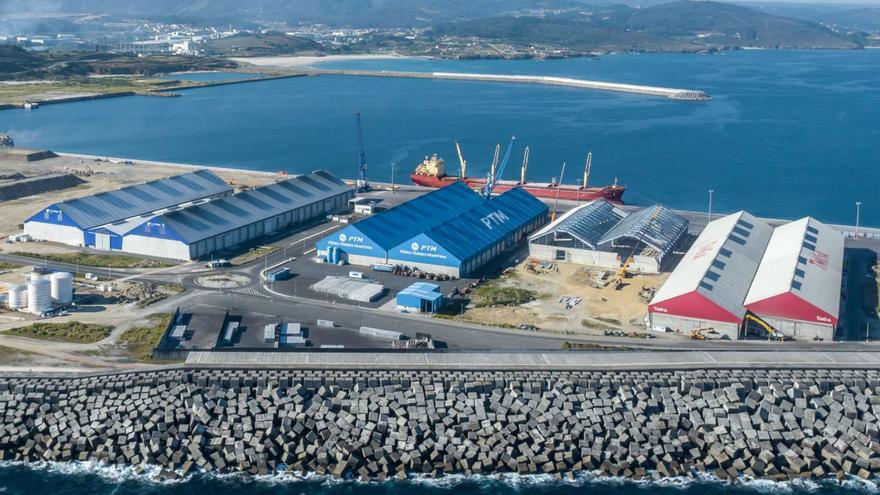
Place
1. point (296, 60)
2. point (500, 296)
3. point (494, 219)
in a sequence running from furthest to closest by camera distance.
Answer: point (296, 60)
point (494, 219)
point (500, 296)

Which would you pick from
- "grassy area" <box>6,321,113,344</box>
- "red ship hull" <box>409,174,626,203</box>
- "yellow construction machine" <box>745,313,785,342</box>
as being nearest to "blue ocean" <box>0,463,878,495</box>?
"grassy area" <box>6,321,113,344</box>

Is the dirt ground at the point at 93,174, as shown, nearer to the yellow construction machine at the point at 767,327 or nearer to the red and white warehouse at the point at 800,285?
the red and white warehouse at the point at 800,285

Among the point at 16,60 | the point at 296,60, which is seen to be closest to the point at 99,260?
the point at 16,60

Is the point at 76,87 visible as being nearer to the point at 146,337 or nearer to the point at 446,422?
the point at 146,337

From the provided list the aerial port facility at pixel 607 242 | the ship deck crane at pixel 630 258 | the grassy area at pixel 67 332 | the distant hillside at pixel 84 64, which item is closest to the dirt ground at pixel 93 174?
the grassy area at pixel 67 332

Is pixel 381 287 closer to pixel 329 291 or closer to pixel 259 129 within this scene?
pixel 329 291

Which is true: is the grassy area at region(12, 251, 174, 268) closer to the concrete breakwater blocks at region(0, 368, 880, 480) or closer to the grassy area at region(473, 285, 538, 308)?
the concrete breakwater blocks at region(0, 368, 880, 480)
